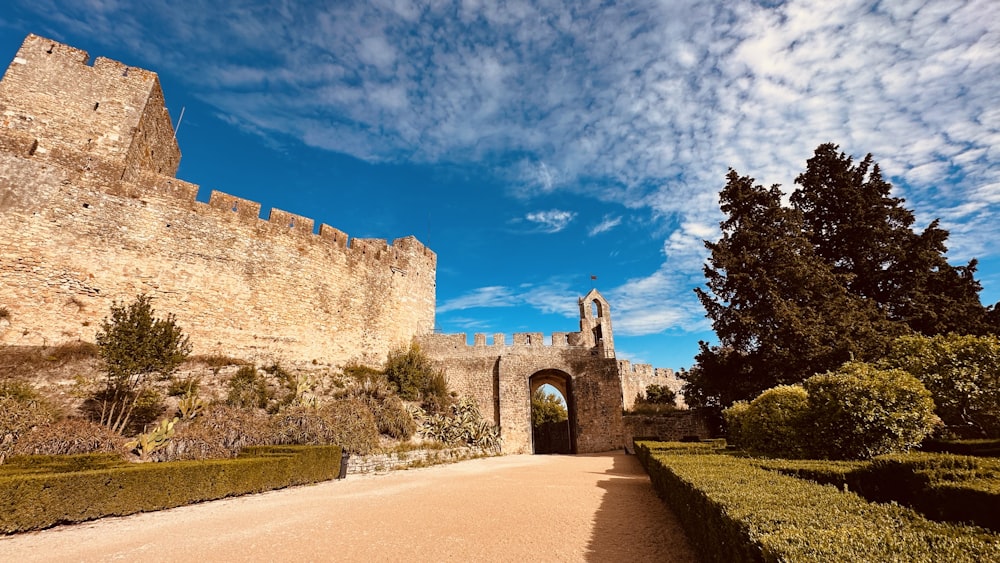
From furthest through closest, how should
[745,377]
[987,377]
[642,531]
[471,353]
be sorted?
[471,353], [745,377], [987,377], [642,531]

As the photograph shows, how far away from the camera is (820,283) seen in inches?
593

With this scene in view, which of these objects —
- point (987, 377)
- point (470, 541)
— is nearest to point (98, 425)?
point (470, 541)

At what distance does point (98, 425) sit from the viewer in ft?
32.4

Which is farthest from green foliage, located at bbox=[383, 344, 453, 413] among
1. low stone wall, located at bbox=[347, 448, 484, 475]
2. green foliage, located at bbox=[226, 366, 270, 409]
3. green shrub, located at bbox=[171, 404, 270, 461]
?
green shrub, located at bbox=[171, 404, 270, 461]

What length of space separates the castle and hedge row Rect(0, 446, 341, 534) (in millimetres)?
7368

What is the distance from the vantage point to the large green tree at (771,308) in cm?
1403

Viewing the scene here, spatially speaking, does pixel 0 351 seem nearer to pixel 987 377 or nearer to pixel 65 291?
pixel 65 291

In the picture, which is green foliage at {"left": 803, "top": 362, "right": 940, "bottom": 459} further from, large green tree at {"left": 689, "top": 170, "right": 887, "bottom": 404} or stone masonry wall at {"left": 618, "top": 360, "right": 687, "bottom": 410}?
stone masonry wall at {"left": 618, "top": 360, "right": 687, "bottom": 410}

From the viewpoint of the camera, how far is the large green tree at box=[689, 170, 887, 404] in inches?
552

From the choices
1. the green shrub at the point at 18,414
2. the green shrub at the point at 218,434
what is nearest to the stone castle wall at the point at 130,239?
the green shrub at the point at 18,414

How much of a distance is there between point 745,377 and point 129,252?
23.6m

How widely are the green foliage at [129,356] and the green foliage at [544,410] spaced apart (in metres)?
23.7

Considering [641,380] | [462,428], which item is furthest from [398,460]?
[641,380]

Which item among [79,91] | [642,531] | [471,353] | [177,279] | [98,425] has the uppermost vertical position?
[79,91]
